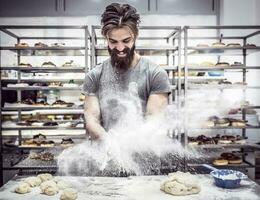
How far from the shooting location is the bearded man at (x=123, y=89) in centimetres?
262

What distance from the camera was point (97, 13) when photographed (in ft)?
21.4

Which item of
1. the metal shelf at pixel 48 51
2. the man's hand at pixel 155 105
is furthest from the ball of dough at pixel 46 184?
the metal shelf at pixel 48 51

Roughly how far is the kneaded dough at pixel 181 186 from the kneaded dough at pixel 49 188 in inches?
24.8

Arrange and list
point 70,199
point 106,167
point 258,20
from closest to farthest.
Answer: point 70,199 → point 106,167 → point 258,20

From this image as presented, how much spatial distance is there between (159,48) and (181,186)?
360 cm

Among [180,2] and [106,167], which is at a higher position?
[180,2]

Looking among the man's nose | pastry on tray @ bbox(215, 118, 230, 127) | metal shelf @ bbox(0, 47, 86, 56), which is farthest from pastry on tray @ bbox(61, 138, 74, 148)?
the man's nose

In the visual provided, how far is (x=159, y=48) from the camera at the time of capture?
17.7ft

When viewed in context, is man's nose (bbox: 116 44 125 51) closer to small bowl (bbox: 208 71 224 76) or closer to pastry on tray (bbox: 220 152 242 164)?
pastry on tray (bbox: 220 152 242 164)

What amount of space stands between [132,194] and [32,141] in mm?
3817

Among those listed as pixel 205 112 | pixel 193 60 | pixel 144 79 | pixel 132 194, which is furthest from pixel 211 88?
pixel 132 194

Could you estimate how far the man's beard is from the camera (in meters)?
2.59

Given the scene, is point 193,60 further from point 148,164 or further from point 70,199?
point 70,199

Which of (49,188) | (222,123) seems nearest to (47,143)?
(222,123)
